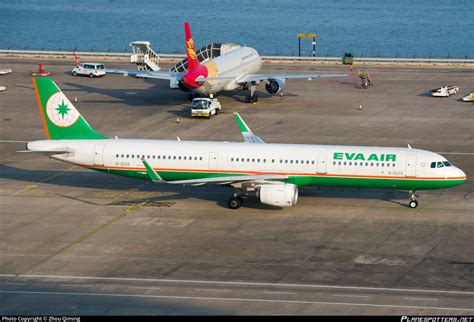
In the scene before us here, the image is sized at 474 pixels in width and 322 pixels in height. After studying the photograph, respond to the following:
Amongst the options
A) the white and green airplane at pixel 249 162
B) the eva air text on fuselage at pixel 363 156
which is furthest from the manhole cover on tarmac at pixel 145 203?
the eva air text on fuselage at pixel 363 156

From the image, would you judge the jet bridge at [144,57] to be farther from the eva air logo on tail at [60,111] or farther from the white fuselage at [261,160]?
the white fuselage at [261,160]

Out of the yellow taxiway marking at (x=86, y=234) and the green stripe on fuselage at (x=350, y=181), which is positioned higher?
the green stripe on fuselage at (x=350, y=181)

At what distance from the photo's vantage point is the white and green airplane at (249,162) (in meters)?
62.5

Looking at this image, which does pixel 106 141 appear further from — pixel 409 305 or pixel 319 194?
pixel 409 305

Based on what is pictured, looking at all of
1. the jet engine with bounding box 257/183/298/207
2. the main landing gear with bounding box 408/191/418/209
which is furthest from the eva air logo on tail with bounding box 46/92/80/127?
the main landing gear with bounding box 408/191/418/209

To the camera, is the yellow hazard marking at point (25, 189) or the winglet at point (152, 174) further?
the yellow hazard marking at point (25, 189)

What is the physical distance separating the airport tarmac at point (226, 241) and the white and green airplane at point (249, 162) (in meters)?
2.13

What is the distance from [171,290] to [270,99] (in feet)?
199

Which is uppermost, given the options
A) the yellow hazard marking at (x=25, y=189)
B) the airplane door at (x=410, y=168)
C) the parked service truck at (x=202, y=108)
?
the parked service truck at (x=202, y=108)

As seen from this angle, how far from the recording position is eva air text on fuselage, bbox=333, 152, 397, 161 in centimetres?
6281

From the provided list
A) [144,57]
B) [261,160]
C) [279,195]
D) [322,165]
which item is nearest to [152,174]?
[261,160]

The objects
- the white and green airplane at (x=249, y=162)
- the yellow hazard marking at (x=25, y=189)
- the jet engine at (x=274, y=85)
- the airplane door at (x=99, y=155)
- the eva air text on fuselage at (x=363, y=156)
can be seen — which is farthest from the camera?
the jet engine at (x=274, y=85)

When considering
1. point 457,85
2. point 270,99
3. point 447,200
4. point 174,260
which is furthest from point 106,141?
point 457,85

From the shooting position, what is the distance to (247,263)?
53.4m
